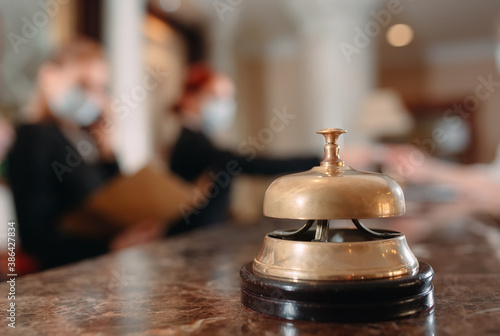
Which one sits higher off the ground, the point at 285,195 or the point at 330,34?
the point at 330,34

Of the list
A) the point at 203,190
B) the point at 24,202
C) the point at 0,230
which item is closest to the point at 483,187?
the point at 203,190

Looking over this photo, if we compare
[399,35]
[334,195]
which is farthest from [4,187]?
[399,35]

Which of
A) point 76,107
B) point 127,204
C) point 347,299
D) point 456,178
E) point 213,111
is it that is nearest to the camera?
point 347,299

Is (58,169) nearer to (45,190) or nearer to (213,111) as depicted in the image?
(45,190)

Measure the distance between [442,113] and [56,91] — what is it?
8.82 meters

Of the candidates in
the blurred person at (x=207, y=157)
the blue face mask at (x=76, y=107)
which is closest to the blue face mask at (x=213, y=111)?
the blurred person at (x=207, y=157)

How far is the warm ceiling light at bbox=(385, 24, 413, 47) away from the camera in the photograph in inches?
299

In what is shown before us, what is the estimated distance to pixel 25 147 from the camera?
6.28 feet

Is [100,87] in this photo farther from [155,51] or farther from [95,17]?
[155,51]

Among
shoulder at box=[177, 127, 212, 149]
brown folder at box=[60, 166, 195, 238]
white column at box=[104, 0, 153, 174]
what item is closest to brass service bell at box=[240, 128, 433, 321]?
brown folder at box=[60, 166, 195, 238]

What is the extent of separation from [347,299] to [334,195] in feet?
0.37

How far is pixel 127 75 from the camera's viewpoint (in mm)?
4203

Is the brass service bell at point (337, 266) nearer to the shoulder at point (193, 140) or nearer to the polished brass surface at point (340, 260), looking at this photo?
the polished brass surface at point (340, 260)

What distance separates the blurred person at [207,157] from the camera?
2.70 m
